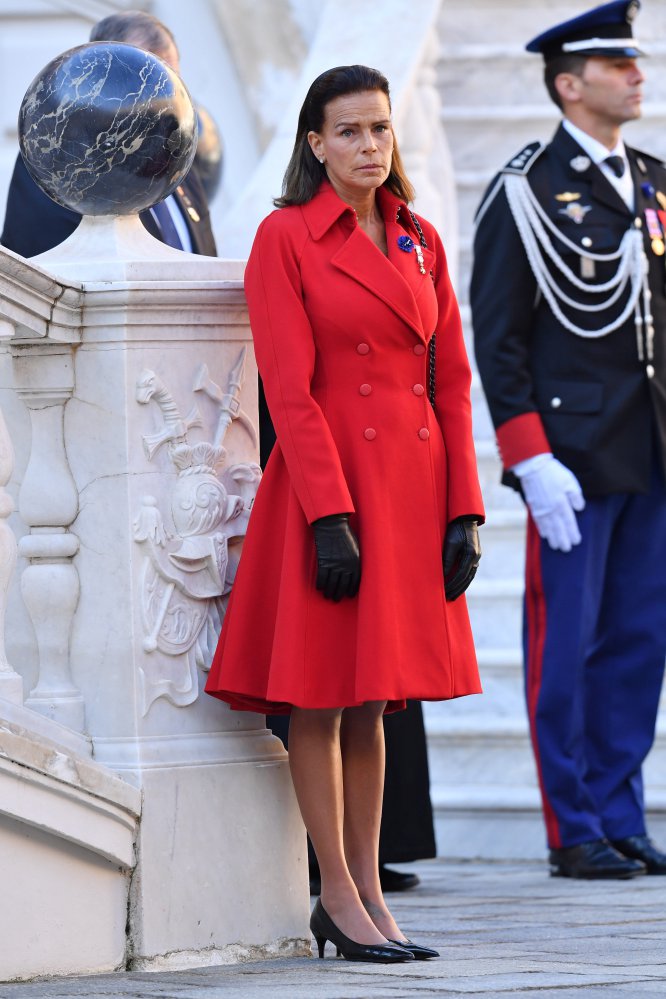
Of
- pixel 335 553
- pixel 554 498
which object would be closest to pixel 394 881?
pixel 554 498

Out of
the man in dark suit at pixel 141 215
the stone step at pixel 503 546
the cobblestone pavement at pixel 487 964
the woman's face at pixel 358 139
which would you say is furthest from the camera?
the stone step at pixel 503 546

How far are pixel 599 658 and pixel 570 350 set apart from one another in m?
0.76

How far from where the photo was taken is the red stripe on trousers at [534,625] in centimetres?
546

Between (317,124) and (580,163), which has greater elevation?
(580,163)

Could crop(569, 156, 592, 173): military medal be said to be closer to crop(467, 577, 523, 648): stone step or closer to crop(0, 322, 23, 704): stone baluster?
crop(467, 577, 523, 648): stone step

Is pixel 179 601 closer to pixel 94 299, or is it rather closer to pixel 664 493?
pixel 94 299

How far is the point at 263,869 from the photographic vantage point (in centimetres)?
399

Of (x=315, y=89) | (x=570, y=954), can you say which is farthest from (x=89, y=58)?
(x=570, y=954)

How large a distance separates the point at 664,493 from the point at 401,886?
1172mm

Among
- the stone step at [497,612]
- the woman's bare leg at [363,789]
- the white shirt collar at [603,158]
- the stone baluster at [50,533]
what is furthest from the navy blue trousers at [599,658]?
the stone baluster at [50,533]

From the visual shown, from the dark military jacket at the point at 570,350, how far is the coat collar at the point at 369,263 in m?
1.47

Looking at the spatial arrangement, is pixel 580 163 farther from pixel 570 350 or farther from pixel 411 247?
pixel 411 247

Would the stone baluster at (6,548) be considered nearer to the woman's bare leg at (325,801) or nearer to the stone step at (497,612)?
the woman's bare leg at (325,801)

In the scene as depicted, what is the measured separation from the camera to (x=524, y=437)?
17.8 feet
